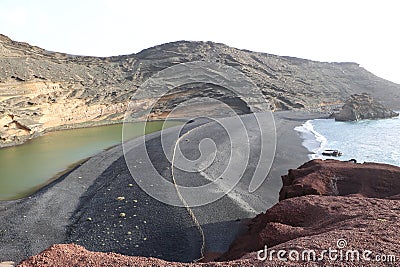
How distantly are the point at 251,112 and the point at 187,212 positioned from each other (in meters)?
43.2

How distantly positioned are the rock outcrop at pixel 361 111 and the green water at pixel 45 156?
35571mm

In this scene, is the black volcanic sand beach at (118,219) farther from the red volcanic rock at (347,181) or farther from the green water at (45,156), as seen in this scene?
the red volcanic rock at (347,181)

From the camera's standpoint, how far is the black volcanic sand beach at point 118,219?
11.0 meters

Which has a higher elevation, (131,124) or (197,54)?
(197,54)

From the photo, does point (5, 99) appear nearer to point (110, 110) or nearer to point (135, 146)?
point (135, 146)

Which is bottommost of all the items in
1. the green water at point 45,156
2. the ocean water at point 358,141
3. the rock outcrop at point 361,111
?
the green water at point 45,156

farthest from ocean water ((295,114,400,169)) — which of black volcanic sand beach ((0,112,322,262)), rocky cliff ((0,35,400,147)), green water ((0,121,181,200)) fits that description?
rocky cliff ((0,35,400,147))

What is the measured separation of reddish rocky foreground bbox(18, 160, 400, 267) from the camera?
17.0 ft

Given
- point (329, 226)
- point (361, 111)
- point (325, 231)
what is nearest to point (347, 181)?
point (329, 226)

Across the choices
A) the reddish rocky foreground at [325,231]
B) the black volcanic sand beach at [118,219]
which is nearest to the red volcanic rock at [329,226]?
the reddish rocky foreground at [325,231]

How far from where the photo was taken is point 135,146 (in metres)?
27.0

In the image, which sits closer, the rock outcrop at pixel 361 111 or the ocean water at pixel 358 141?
the ocean water at pixel 358 141

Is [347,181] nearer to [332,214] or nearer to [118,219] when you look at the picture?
[332,214]

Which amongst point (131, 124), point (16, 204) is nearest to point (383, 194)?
point (16, 204)
